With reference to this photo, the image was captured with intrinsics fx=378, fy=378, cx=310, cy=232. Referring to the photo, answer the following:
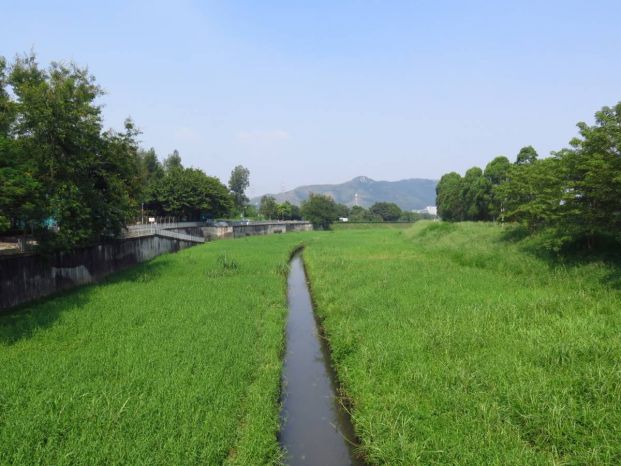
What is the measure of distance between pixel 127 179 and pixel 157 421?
17.4 meters

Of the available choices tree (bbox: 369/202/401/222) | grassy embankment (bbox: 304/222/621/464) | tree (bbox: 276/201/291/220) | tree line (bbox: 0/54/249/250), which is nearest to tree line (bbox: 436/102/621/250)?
grassy embankment (bbox: 304/222/621/464)

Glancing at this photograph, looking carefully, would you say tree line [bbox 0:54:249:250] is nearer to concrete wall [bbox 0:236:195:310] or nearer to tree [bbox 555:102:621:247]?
concrete wall [bbox 0:236:195:310]

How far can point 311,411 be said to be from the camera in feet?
28.0

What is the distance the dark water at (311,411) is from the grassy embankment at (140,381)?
47 centimetres

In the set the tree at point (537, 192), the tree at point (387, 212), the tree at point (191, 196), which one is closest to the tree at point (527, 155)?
the tree at point (537, 192)

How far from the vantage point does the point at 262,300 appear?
646 inches

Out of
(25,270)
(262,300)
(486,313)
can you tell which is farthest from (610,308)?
(25,270)

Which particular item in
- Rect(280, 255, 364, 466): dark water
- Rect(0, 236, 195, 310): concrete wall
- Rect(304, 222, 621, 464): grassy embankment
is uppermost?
Rect(0, 236, 195, 310): concrete wall

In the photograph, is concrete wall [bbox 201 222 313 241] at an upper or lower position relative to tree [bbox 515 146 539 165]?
lower

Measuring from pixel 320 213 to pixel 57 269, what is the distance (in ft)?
274

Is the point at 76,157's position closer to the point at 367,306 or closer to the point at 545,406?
the point at 367,306

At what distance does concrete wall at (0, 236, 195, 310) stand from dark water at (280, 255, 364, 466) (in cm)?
1062

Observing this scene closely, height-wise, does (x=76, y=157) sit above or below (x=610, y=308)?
above

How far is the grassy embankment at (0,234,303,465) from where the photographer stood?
20.1 ft
